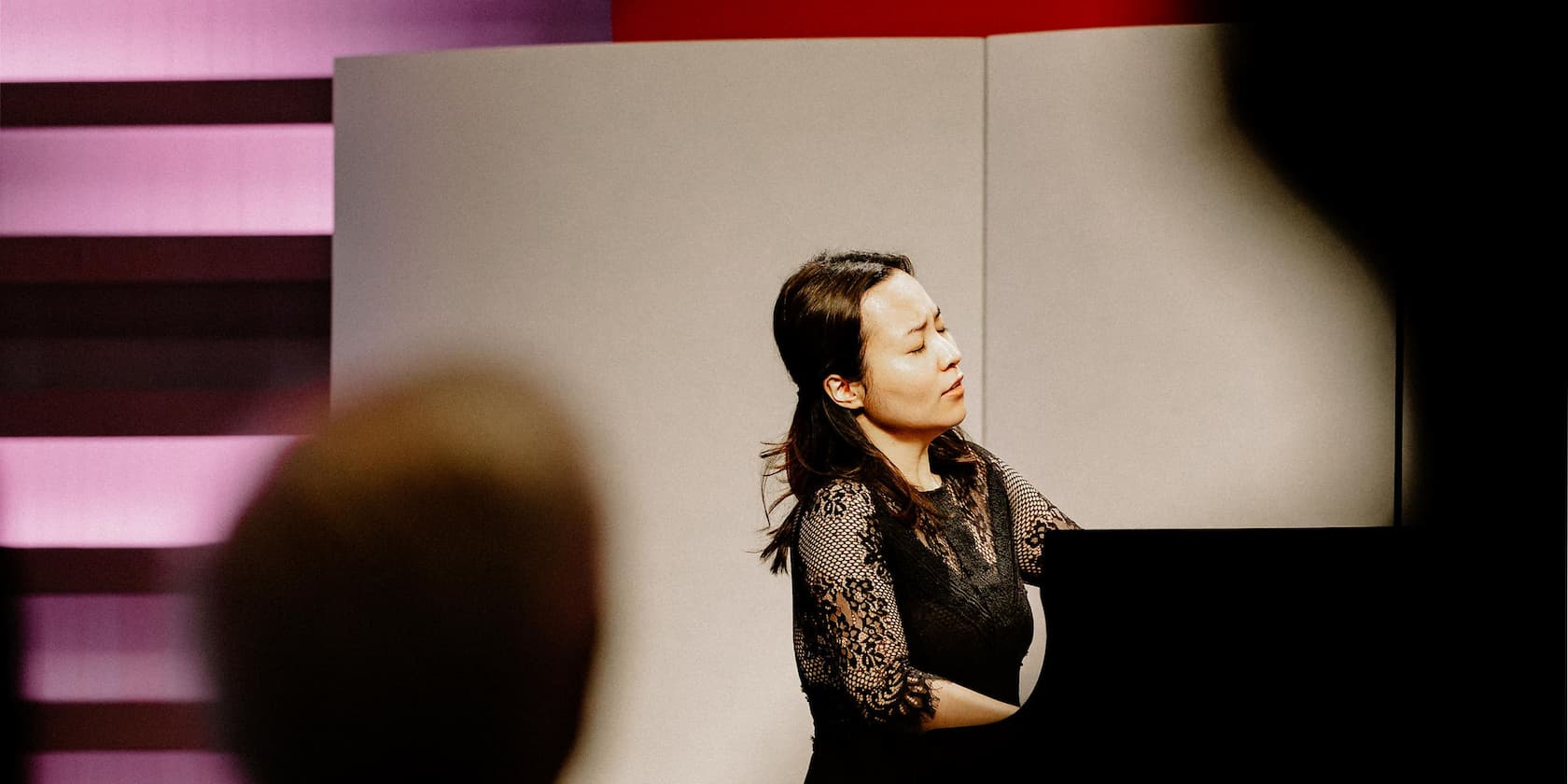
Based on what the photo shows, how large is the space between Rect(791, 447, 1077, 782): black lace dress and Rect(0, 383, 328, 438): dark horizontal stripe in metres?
1.86

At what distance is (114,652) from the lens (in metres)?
2.99

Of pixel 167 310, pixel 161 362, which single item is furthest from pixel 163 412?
pixel 167 310

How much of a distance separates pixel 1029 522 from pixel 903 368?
1.06ft

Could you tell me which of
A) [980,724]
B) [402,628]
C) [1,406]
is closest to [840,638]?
[980,724]

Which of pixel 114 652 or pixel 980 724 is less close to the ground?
pixel 980 724

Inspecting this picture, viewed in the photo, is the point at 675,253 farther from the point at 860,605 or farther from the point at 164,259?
the point at 164,259

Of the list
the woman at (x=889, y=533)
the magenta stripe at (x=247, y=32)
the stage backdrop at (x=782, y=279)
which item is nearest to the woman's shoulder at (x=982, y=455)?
the woman at (x=889, y=533)

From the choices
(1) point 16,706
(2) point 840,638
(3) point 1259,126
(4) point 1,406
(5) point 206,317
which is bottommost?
(1) point 16,706

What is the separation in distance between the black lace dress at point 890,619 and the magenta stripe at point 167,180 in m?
2.08

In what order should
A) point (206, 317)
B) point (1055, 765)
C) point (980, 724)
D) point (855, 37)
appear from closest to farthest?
1. point (1055, 765)
2. point (980, 724)
3. point (855, 37)
4. point (206, 317)

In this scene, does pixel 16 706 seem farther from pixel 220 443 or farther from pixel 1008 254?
pixel 1008 254

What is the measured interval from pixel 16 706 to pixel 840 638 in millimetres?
2687

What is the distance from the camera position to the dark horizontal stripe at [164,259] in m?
2.91

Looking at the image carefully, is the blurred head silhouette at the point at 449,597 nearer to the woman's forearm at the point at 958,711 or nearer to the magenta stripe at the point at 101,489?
the magenta stripe at the point at 101,489
